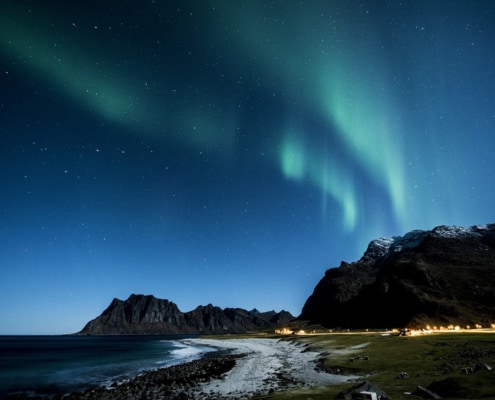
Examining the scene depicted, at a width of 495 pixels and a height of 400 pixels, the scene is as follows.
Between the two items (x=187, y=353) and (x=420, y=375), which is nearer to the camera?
(x=420, y=375)

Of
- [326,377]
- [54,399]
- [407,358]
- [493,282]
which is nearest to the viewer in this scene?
[326,377]

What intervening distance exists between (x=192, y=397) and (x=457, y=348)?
37.2 meters

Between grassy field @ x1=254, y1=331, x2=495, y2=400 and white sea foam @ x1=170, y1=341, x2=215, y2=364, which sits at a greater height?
grassy field @ x1=254, y1=331, x2=495, y2=400

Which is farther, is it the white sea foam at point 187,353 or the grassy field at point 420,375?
the white sea foam at point 187,353

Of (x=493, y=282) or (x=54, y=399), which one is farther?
(x=493, y=282)

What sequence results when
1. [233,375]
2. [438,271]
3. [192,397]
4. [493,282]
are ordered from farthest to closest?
[438,271] → [493,282] → [233,375] → [192,397]

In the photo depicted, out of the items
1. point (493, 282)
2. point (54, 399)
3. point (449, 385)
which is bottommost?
point (54, 399)

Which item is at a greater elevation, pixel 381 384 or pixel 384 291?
pixel 384 291

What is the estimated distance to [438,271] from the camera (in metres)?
197

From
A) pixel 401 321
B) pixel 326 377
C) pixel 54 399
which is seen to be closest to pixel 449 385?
pixel 326 377

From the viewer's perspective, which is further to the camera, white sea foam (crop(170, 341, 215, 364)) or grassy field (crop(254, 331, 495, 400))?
white sea foam (crop(170, 341, 215, 364))

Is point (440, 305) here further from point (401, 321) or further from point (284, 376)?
point (284, 376)

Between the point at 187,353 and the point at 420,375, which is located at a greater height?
the point at 420,375

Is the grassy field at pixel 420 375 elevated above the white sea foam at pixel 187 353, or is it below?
above
